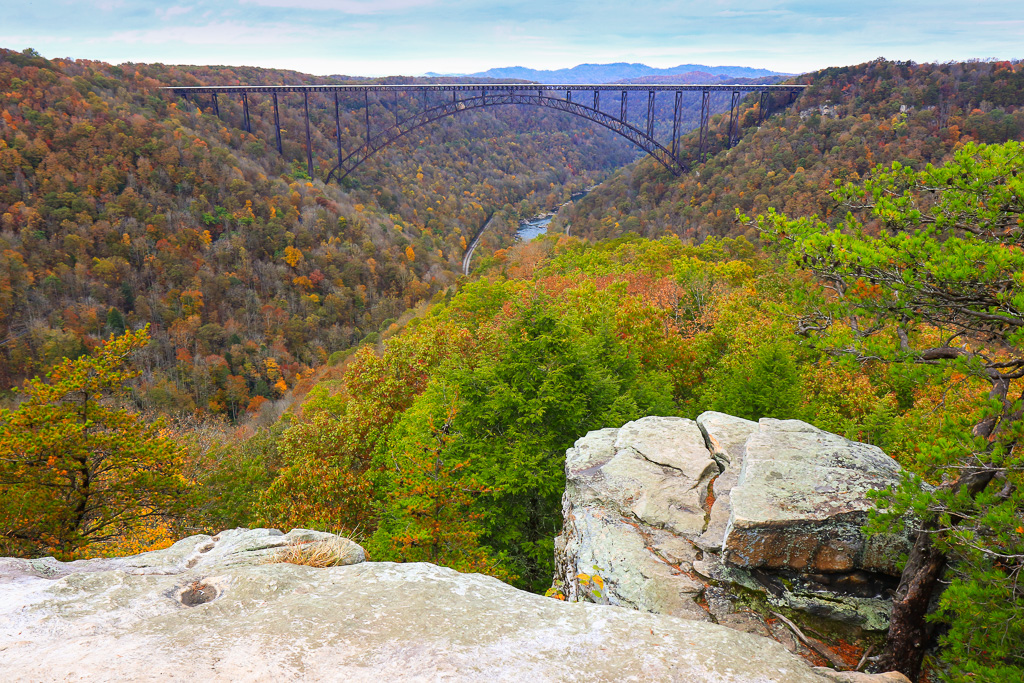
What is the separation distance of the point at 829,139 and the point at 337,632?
91380 millimetres

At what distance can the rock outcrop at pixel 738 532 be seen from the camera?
7.69 m

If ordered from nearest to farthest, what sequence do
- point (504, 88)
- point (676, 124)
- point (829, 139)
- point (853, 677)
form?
point (853, 677), point (504, 88), point (829, 139), point (676, 124)

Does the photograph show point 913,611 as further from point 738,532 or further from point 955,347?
point 955,347

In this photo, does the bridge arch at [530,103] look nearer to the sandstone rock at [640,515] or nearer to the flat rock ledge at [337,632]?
the sandstone rock at [640,515]

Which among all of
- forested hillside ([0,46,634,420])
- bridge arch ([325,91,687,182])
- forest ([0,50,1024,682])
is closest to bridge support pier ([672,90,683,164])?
bridge arch ([325,91,687,182])

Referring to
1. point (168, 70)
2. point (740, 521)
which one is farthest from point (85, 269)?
point (740, 521)

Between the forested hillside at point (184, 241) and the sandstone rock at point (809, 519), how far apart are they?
65622mm

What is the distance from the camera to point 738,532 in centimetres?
780

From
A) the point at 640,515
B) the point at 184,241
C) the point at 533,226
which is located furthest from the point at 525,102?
the point at 640,515

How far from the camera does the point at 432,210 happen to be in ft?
403

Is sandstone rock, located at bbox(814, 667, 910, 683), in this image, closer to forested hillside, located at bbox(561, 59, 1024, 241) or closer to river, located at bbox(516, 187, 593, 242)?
forested hillside, located at bbox(561, 59, 1024, 241)

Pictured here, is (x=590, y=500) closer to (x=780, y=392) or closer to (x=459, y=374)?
(x=459, y=374)

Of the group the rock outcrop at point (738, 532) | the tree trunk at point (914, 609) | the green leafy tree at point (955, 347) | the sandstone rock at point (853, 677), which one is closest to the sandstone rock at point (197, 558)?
the rock outcrop at point (738, 532)

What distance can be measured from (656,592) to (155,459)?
12020 millimetres
